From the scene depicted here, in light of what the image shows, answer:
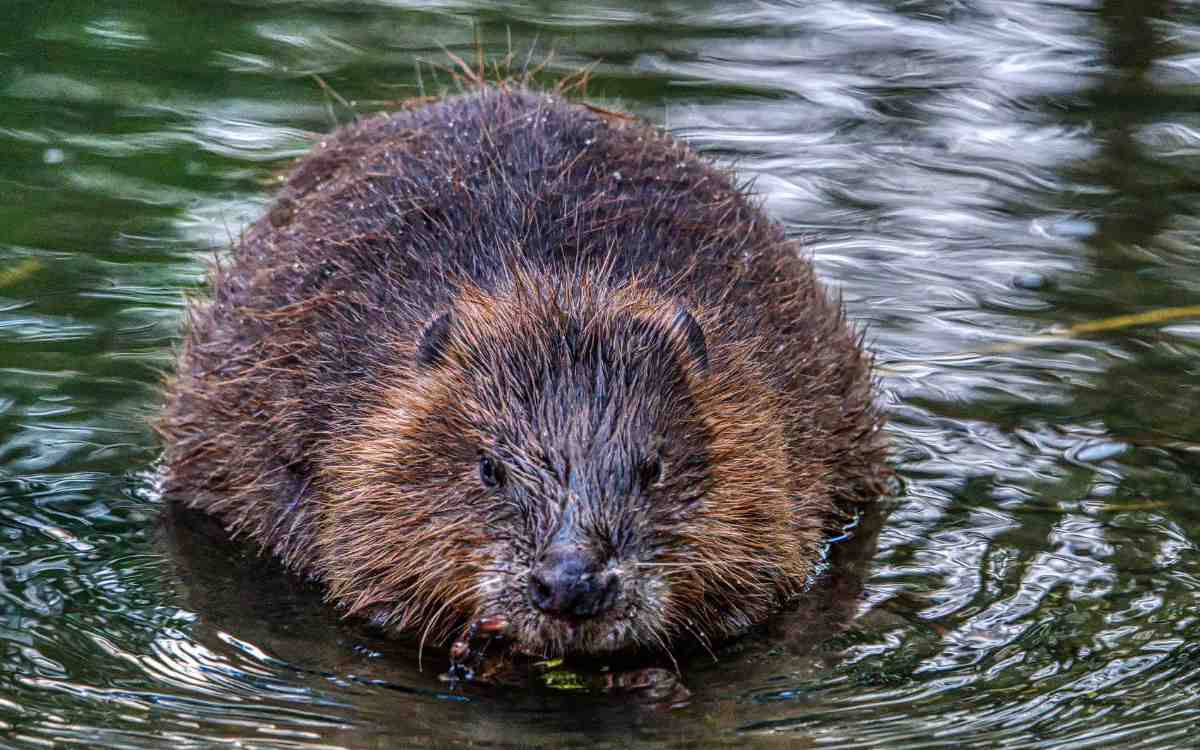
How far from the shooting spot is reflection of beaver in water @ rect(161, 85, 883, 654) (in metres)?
6.17

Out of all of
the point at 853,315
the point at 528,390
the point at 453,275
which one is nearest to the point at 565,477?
the point at 528,390

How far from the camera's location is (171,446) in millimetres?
7883

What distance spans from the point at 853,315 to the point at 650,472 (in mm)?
3538

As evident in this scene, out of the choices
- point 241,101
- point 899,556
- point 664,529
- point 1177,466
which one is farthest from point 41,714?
point 241,101

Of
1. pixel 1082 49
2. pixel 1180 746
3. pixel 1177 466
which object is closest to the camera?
pixel 1180 746

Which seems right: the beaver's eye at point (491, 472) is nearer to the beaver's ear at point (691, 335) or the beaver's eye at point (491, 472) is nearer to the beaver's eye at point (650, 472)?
the beaver's eye at point (650, 472)

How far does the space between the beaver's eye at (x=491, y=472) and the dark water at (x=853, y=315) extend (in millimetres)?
653

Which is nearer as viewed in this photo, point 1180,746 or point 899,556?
point 1180,746

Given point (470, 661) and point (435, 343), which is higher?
point (435, 343)

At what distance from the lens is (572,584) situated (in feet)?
18.7

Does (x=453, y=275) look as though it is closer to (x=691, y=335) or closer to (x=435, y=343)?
(x=435, y=343)

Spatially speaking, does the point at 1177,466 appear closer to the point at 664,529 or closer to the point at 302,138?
the point at 664,529

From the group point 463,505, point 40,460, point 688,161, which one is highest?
point 688,161

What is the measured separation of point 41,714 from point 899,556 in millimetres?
3131
